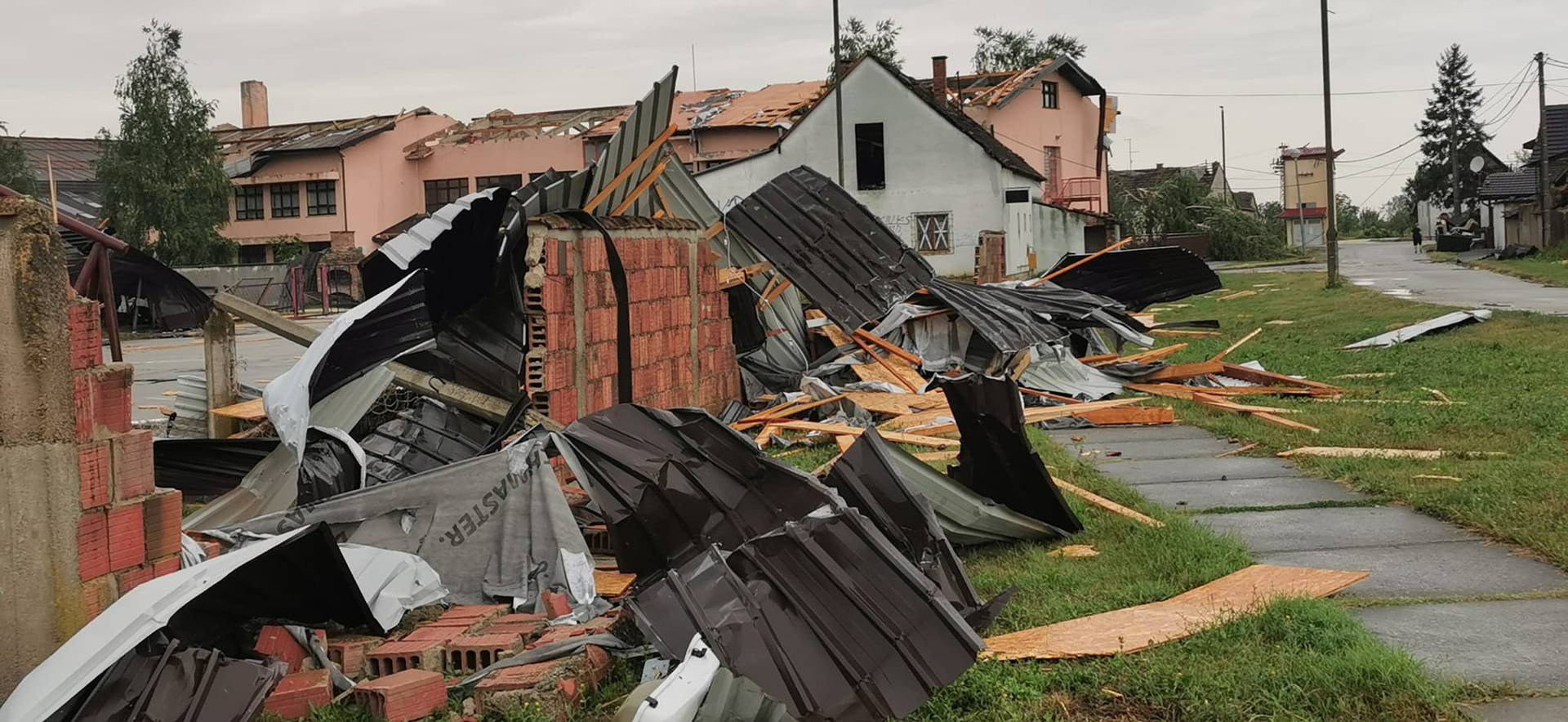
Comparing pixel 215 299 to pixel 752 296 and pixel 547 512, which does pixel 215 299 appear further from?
pixel 752 296

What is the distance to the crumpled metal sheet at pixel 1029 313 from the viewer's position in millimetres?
13094

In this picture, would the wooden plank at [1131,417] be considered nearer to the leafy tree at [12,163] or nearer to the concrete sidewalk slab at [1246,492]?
the concrete sidewalk slab at [1246,492]

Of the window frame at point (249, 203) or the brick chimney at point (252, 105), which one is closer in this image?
the window frame at point (249, 203)

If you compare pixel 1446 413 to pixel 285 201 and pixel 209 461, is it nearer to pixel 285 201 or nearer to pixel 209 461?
pixel 209 461

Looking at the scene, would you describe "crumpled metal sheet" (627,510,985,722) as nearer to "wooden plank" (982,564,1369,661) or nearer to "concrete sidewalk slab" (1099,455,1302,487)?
"wooden plank" (982,564,1369,661)

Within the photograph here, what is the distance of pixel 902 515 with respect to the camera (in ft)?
17.8

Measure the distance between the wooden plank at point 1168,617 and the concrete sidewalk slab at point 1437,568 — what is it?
0.68 feet

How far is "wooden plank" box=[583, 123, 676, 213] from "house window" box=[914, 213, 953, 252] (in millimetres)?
29613

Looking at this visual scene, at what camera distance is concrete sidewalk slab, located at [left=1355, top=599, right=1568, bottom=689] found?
167 inches

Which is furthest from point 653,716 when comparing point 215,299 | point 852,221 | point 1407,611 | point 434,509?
point 852,221

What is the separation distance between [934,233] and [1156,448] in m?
29.5

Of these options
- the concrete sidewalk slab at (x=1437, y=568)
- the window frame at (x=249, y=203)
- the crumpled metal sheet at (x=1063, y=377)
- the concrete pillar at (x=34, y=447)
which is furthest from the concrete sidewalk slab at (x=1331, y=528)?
the window frame at (x=249, y=203)

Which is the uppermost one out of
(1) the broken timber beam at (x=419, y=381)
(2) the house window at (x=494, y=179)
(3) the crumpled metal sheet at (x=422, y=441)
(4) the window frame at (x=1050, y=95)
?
(4) the window frame at (x=1050, y=95)

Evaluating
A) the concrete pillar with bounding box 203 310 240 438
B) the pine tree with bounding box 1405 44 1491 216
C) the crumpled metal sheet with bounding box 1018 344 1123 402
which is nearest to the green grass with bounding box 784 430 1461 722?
the concrete pillar with bounding box 203 310 240 438
